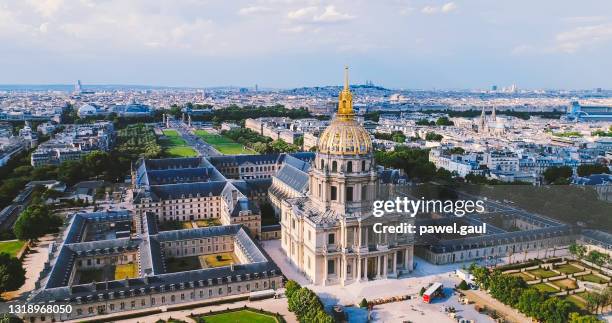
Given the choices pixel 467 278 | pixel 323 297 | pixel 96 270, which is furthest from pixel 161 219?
pixel 467 278

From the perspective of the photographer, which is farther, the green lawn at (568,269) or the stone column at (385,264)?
the green lawn at (568,269)

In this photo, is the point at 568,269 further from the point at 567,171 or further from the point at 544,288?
the point at 567,171

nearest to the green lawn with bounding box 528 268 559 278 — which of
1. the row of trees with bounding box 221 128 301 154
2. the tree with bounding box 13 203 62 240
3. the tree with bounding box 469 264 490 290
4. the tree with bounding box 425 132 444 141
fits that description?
the tree with bounding box 469 264 490 290

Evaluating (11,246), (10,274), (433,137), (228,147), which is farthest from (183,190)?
(433,137)

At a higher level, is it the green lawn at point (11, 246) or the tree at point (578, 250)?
the tree at point (578, 250)

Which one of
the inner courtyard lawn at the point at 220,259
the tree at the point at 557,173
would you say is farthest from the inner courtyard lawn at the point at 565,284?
the tree at the point at 557,173

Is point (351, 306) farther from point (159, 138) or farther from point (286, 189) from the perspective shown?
point (159, 138)
